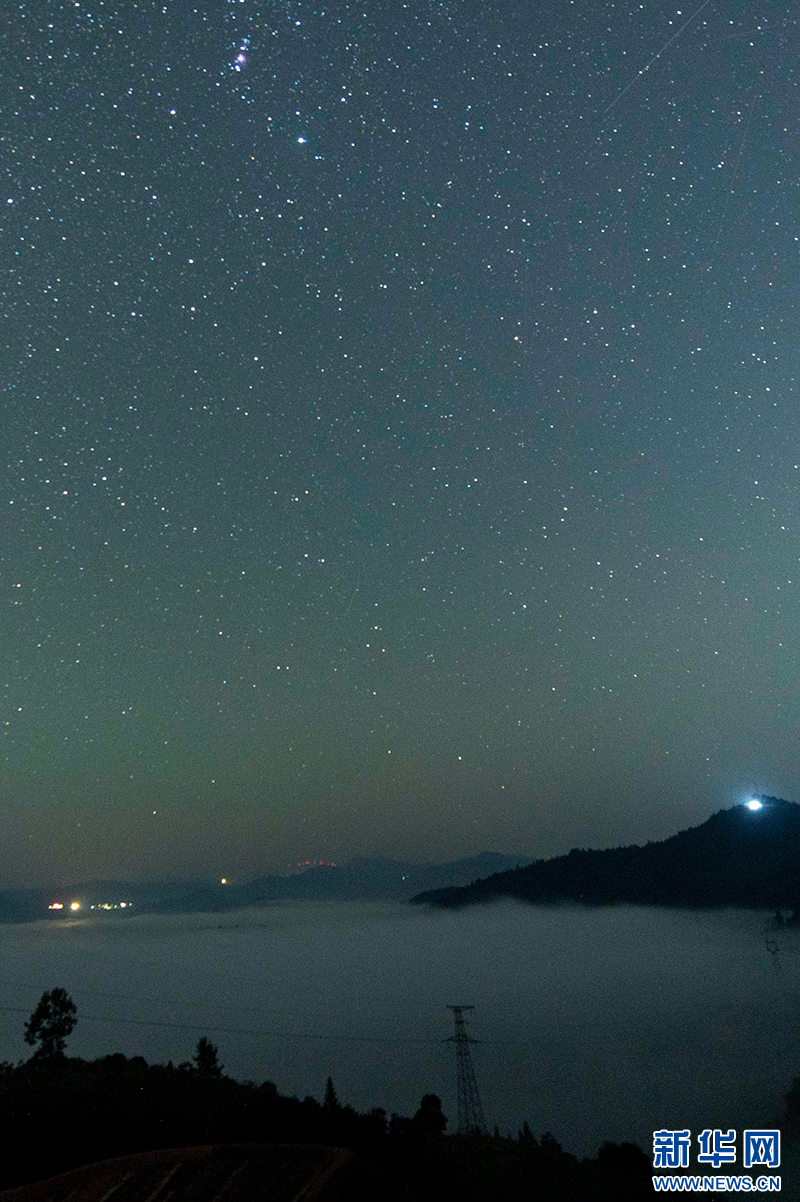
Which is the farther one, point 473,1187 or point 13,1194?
point 473,1187

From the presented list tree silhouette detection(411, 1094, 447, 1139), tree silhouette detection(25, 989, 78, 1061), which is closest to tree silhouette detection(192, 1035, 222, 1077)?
tree silhouette detection(25, 989, 78, 1061)

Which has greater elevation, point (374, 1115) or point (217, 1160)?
point (217, 1160)

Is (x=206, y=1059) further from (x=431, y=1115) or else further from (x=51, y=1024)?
(x=431, y=1115)

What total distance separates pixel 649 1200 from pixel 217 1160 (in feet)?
90.0

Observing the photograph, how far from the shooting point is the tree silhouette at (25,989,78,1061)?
2687 inches

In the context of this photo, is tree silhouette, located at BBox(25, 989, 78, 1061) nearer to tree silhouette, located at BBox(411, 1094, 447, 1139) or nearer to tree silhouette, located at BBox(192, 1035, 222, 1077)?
tree silhouette, located at BBox(192, 1035, 222, 1077)

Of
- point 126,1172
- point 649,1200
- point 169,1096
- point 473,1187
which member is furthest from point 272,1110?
point 649,1200

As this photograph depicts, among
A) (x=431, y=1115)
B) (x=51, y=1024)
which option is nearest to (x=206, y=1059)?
(x=51, y=1024)

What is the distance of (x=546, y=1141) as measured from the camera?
5544cm

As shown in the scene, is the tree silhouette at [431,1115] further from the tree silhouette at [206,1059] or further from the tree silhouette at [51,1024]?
the tree silhouette at [51,1024]

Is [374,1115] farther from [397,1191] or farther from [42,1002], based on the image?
[42,1002]

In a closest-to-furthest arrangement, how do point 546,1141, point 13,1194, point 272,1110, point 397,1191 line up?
1. point 13,1194
2. point 397,1191
3. point 272,1110
4. point 546,1141

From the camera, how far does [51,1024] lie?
69.1 metres

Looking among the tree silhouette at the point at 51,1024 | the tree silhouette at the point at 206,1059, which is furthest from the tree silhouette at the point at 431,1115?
the tree silhouette at the point at 51,1024
